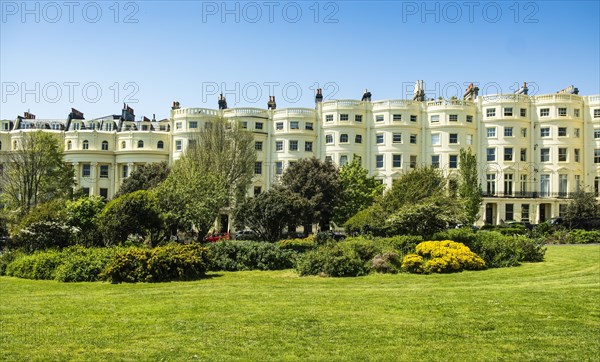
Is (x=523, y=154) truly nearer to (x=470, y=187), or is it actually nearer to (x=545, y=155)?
(x=545, y=155)

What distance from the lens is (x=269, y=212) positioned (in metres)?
31.0

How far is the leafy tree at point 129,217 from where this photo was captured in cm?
2688

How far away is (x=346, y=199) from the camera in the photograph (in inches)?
1957

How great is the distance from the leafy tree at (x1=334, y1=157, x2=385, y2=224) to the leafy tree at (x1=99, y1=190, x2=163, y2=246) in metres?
23.3

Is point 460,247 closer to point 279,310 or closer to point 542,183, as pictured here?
point 279,310

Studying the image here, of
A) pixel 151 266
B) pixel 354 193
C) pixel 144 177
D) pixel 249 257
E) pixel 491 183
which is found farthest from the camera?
pixel 491 183

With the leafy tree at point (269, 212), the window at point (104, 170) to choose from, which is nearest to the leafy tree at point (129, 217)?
the leafy tree at point (269, 212)

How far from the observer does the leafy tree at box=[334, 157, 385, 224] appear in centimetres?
4966

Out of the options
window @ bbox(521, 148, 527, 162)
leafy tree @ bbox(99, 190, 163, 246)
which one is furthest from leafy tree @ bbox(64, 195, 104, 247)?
window @ bbox(521, 148, 527, 162)

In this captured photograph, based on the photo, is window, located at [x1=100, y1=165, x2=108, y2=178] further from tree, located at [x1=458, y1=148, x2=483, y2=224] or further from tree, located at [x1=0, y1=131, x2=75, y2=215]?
tree, located at [x1=458, y1=148, x2=483, y2=224]

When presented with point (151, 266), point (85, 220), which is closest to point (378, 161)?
point (85, 220)

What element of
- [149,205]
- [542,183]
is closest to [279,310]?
[149,205]

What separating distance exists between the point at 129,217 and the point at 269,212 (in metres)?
7.64

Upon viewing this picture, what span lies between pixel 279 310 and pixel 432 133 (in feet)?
175
